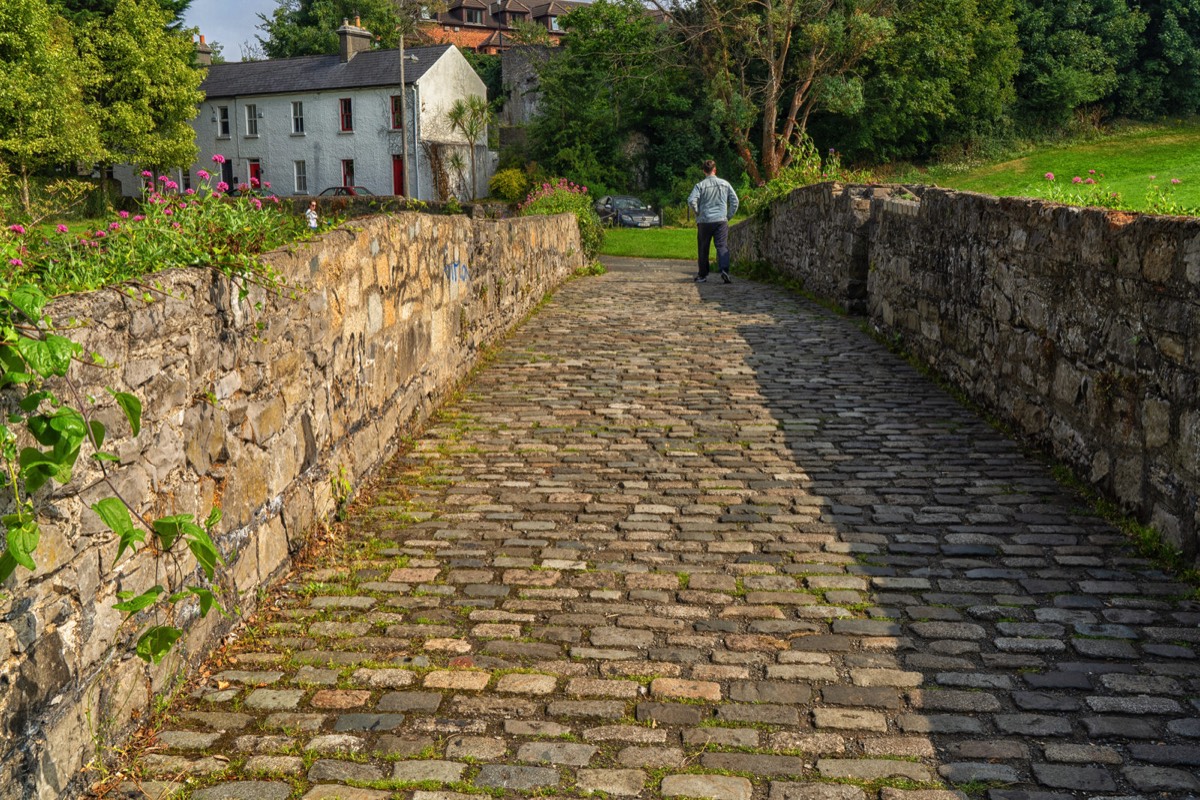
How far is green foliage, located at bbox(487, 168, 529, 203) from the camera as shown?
159 ft

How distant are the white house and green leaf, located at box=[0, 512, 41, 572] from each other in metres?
49.2

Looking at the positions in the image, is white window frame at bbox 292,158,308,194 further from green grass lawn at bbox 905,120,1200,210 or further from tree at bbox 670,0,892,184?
green grass lawn at bbox 905,120,1200,210

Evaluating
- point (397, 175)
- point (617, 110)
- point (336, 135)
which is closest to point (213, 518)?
point (617, 110)

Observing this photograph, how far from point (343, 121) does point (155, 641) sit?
52.5 m

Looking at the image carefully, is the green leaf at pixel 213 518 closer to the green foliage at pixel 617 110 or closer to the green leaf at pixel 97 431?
the green leaf at pixel 97 431

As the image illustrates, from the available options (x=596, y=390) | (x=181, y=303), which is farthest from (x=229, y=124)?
(x=181, y=303)

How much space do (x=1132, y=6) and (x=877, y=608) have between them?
52.5 metres

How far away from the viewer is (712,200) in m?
17.0

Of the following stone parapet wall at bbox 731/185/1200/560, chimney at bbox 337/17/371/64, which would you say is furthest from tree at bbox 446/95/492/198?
stone parapet wall at bbox 731/185/1200/560

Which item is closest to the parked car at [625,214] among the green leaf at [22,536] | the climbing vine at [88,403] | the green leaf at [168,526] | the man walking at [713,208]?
the man walking at [713,208]

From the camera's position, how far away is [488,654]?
4.14 metres

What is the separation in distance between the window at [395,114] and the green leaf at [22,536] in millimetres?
50664

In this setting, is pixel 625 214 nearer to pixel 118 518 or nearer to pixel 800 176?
pixel 800 176

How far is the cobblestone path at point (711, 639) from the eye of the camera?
131 inches
